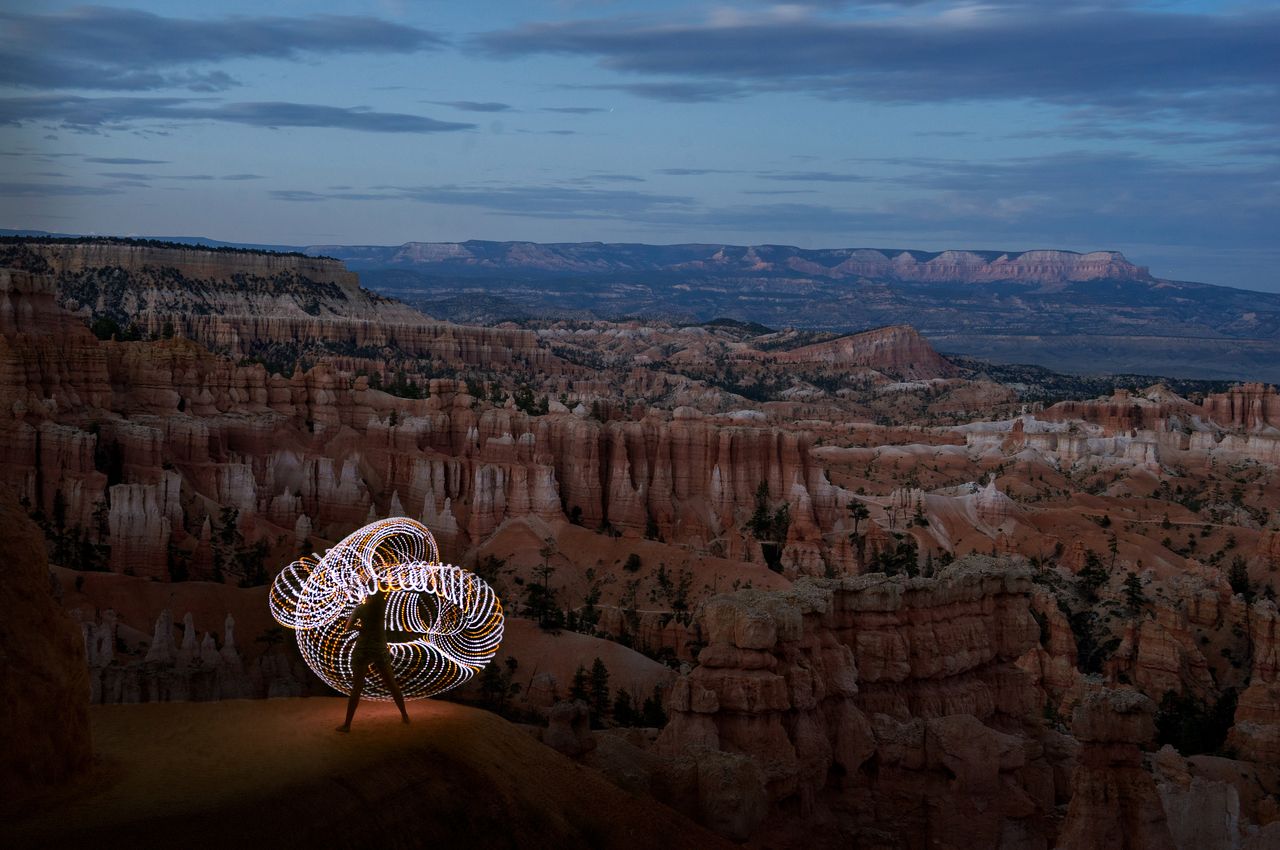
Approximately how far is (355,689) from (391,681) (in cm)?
68

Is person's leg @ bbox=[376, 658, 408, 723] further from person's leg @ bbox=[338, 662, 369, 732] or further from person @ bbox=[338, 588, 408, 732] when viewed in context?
person's leg @ bbox=[338, 662, 369, 732]

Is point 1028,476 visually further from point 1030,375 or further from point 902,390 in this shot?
point 1030,375

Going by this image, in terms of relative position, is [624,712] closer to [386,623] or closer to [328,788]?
[386,623]

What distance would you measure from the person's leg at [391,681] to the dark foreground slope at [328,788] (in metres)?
0.20

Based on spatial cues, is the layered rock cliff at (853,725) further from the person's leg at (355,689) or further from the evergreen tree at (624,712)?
the evergreen tree at (624,712)

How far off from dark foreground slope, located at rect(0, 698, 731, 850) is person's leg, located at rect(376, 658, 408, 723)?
20 centimetres

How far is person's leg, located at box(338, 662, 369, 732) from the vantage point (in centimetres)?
1961

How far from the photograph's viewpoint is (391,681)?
20281 millimetres

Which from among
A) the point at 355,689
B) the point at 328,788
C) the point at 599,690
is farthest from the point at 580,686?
the point at 328,788

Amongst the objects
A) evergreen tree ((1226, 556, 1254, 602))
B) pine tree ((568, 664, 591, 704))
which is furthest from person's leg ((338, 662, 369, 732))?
evergreen tree ((1226, 556, 1254, 602))

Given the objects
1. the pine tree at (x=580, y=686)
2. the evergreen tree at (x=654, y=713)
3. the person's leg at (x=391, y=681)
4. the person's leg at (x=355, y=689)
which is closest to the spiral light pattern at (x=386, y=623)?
the person's leg at (x=391, y=681)

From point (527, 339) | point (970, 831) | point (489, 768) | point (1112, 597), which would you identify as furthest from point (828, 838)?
point (527, 339)

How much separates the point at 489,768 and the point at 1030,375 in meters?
179

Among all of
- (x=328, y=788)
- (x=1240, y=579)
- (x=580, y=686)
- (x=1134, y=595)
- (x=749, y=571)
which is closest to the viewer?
(x=328, y=788)
